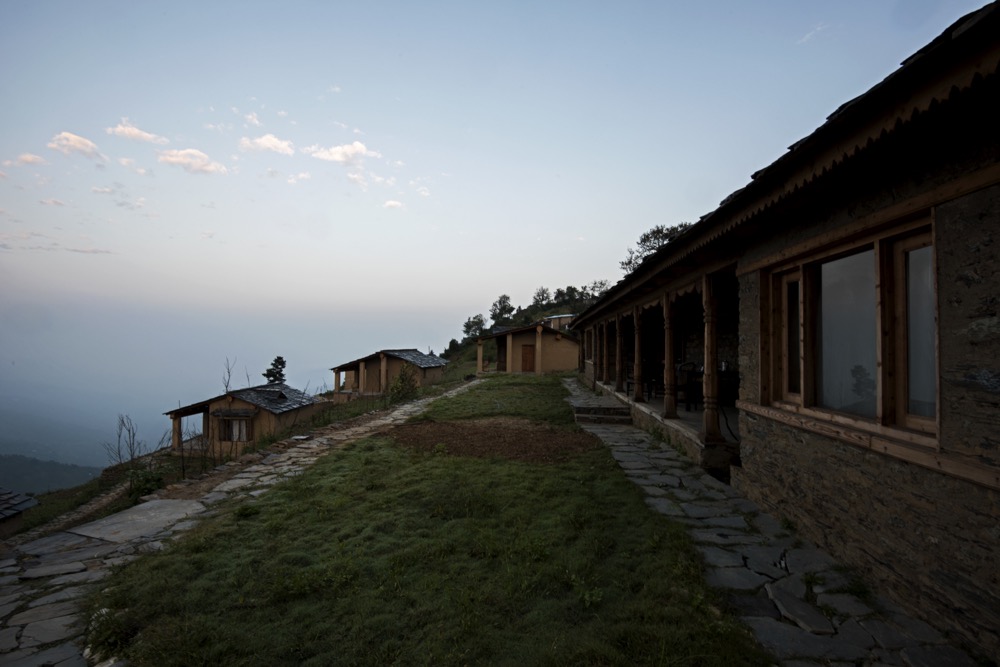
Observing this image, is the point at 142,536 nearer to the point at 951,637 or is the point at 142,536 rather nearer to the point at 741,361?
the point at 951,637

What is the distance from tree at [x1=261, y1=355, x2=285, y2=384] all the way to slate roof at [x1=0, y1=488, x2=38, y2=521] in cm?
3319

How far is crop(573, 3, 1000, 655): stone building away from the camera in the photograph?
227 cm

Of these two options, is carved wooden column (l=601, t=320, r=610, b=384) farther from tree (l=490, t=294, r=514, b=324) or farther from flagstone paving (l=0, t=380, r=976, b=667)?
tree (l=490, t=294, r=514, b=324)

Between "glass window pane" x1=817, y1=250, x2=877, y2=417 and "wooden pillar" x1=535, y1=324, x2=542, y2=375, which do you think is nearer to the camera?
"glass window pane" x1=817, y1=250, x2=877, y2=417

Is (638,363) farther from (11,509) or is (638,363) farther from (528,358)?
(528,358)

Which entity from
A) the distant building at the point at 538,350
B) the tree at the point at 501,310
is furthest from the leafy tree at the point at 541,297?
the distant building at the point at 538,350

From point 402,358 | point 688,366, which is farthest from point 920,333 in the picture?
point 402,358

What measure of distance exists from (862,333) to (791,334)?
1.08 meters

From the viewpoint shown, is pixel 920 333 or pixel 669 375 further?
pixel 669 375

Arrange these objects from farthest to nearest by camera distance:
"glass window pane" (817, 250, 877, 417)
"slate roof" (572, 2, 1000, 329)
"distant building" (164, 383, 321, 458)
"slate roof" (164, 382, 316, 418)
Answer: "slate roof" (164, 382, 316, 418), "distant building" (164, 383, 321, 458), "glass window pane" (817, 250, 877, 417), "slate roof" (572, 2, 1000, 329)

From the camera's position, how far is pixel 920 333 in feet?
9.57

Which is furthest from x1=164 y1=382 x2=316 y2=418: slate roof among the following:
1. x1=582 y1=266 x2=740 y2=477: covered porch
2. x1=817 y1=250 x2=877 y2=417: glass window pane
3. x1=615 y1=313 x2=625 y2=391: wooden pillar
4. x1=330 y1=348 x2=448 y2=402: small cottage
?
x1=817 y1=250 x2=877 y2=417: glass window pane

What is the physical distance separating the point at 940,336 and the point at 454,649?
328 centimetres

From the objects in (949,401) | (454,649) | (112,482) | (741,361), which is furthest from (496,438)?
(112,482)
